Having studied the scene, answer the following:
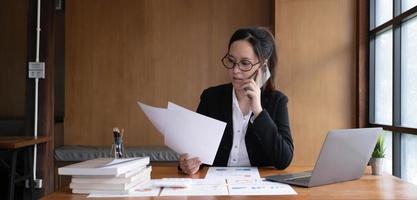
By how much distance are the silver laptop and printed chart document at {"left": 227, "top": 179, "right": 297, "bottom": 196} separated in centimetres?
4

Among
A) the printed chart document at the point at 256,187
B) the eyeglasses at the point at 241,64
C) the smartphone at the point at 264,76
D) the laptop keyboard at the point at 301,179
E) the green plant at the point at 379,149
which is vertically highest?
the eyeglasses at the point at 241,64

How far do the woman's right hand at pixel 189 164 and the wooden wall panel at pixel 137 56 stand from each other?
280cm

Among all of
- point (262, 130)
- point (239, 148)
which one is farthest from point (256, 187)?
point (239, 148)

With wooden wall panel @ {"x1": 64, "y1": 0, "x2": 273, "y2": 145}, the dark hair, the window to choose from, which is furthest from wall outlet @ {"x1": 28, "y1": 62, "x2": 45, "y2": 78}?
the window

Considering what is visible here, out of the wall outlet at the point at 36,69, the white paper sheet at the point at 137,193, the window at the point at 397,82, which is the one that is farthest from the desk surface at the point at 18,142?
the window at the point at 397,82

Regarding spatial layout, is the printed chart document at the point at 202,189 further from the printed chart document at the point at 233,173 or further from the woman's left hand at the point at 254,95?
the woman's left hand at the point at 254,95

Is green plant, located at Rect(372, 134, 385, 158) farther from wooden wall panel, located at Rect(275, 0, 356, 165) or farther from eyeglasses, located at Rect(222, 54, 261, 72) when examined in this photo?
wooden wall panel, located at Rect(275, 0, 356, 165)

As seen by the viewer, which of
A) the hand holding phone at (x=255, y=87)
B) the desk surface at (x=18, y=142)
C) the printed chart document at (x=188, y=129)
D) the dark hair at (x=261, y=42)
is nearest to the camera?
the printed chart document at (x=188, y=129)

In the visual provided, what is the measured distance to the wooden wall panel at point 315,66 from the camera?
11.7 ft

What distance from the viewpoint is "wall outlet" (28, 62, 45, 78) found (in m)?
3.56

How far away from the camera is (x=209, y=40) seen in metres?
4.25

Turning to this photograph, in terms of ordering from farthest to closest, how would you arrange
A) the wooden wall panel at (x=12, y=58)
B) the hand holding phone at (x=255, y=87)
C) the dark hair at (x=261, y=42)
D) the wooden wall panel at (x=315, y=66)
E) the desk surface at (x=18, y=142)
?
1. the wooden wall panel at (x=12, y=58)
2. the wooden wall panel at (x=315, y=66)
3. the desk surface at (x=18, y=142)
4. the dark hair at (x=261, y=42)
5. the hand holding phone at (x=255, y=87)

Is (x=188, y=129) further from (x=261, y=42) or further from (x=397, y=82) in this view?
(x=397, y=82)

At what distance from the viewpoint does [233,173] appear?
1469 mm
